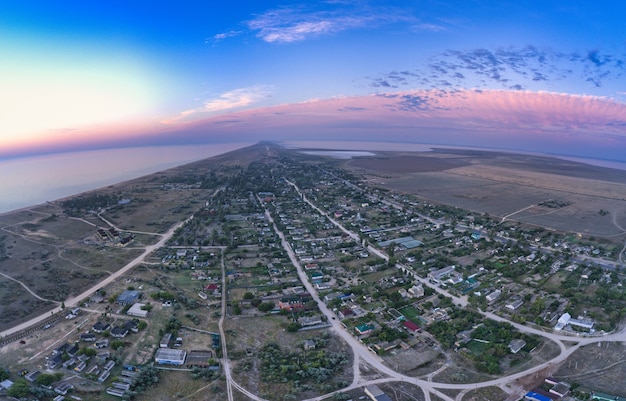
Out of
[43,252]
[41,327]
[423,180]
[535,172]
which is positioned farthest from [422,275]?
[535,172]

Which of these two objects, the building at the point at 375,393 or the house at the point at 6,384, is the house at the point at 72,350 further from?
the building at the point at 375,393

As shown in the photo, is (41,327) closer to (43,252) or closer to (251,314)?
(251,314)

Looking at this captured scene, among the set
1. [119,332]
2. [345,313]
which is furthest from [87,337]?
[345,313]

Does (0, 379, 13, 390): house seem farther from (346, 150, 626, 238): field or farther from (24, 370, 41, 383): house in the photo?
(346, 150, 626, 238): field

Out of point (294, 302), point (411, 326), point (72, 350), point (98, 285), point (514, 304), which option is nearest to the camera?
point (72, 350)

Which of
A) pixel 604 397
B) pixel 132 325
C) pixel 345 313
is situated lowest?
pixel 604 397

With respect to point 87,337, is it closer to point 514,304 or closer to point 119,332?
point 119,332
